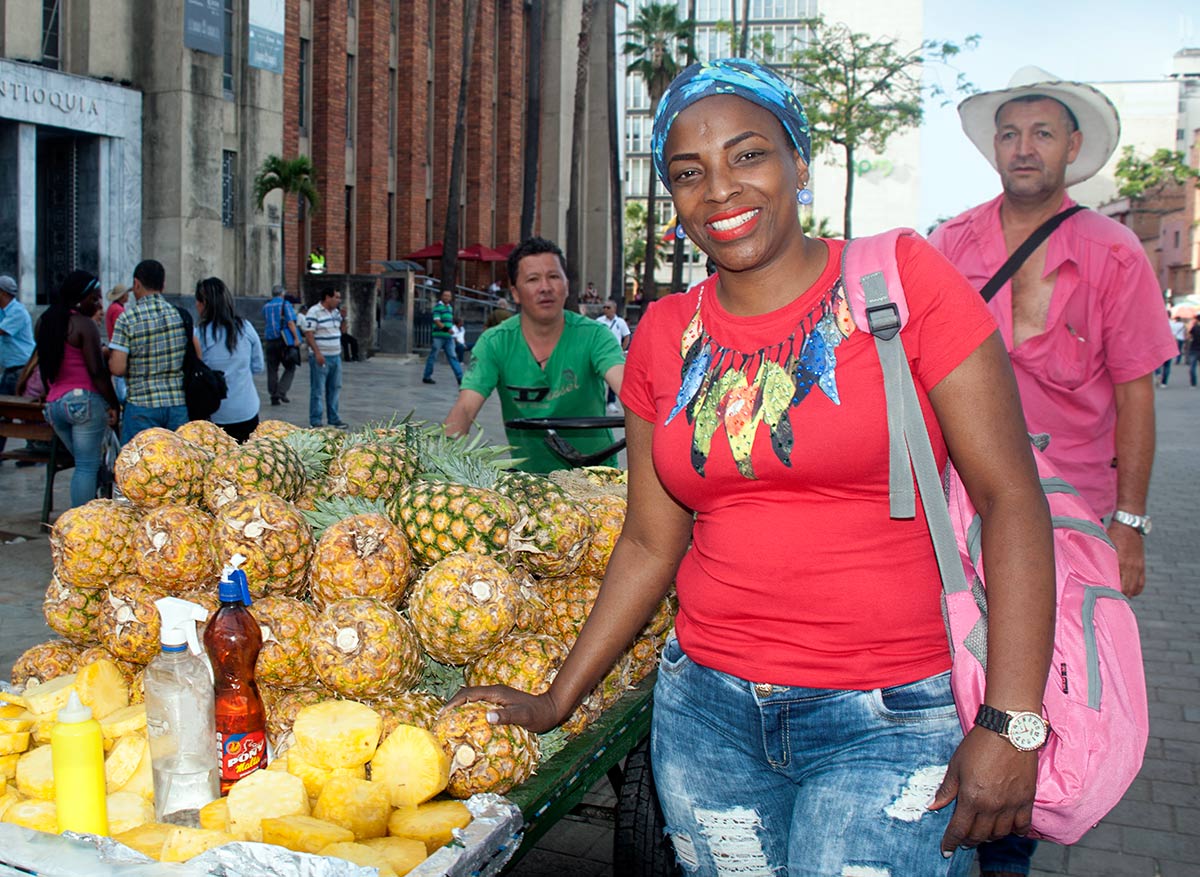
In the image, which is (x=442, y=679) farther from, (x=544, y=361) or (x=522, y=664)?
(x=544, y=361)

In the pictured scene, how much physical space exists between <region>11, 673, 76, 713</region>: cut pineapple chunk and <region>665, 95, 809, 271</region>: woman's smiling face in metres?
1.80

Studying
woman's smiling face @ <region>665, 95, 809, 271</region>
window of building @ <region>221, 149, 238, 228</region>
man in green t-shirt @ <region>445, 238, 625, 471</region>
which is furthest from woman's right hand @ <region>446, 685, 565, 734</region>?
window of building @ <region>221, 149, 238, 228</region>

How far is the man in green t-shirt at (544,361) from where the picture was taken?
5480 millimetres

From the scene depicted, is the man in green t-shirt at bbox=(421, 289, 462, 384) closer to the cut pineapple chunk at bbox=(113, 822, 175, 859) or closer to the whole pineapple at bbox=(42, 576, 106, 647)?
the whole pineapple at bbox=(42, 576, 106, 647)

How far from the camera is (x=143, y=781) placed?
239cm

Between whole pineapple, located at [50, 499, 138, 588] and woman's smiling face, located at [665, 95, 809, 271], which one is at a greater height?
woman's smiling face, located at [665, 95, 809, 271]

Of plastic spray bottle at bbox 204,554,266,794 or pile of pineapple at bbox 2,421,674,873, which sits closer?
plastic spray bottle at bbox 204,554,266,794

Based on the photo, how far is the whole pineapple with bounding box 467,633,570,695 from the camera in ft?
8.86

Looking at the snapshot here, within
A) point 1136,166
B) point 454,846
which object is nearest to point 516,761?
point 454,846

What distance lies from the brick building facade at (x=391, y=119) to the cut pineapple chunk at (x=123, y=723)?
31.4m

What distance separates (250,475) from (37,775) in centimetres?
101

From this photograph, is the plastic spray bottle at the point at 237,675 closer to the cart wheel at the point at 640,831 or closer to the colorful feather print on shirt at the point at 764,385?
the colorful feather print on shirt at the point at 764,385

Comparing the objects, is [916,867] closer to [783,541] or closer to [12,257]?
[783,541]

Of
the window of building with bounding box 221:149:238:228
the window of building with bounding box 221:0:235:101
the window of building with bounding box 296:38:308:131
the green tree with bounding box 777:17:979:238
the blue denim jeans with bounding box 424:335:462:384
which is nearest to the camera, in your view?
the blue denim jeans with bounding box 424:335:462:384
